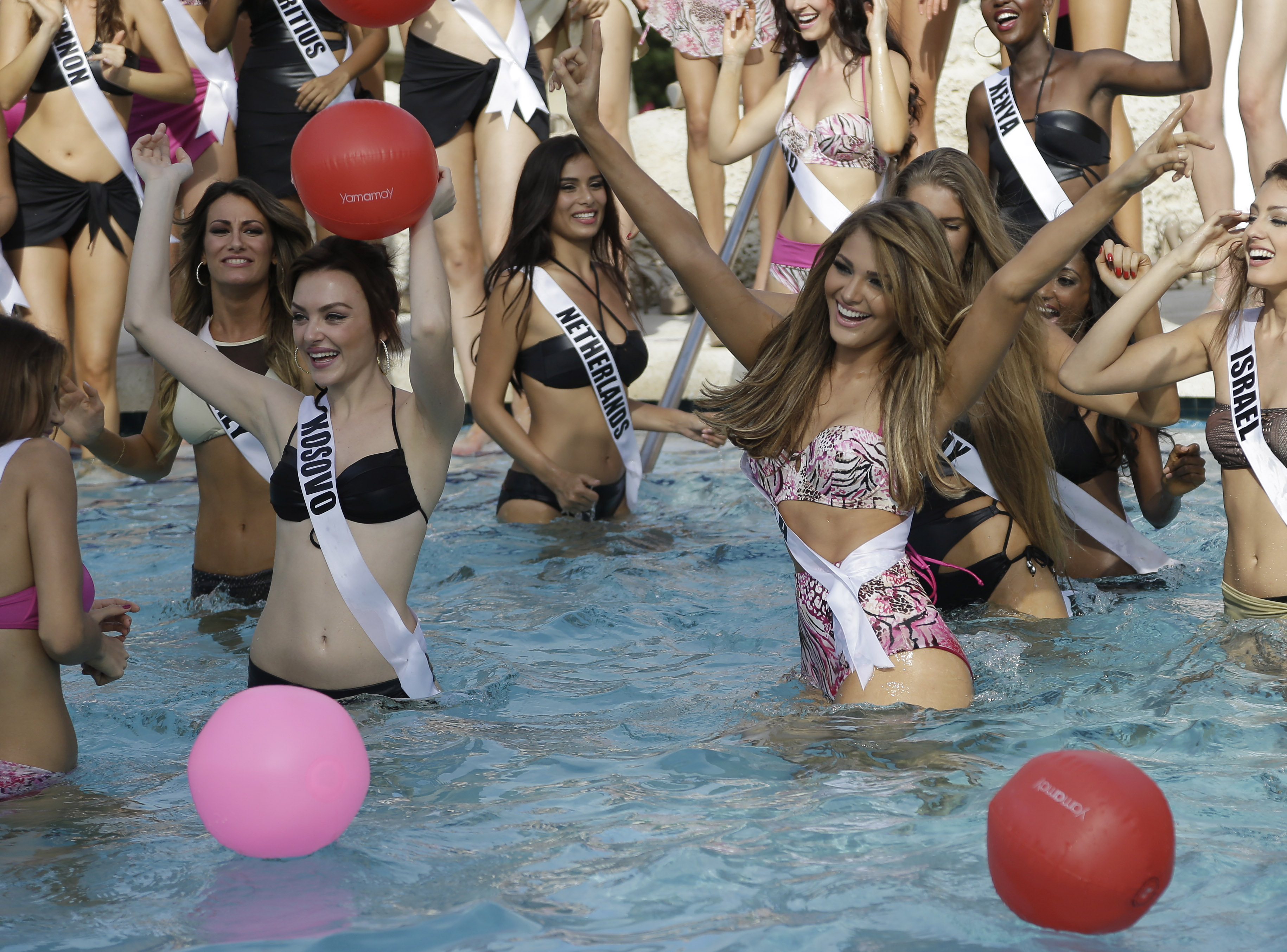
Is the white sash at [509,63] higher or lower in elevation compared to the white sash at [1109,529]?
higher

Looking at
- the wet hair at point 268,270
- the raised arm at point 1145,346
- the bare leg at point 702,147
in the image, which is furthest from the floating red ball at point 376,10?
the bare leg at point 702,147

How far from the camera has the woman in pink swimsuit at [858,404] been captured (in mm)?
3584

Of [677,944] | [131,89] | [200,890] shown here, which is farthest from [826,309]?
[131,89]

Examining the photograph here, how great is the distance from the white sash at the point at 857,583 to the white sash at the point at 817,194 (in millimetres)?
2760

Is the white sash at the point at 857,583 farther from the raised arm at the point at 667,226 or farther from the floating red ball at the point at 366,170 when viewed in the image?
the floating red ball at the point at 366,170

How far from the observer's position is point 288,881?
3.10 metres

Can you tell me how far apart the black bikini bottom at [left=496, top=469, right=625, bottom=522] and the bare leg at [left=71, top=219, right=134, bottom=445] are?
2.40 m

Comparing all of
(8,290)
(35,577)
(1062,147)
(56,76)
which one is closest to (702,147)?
(1062,147)

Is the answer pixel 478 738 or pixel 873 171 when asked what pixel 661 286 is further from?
pixel 478 738

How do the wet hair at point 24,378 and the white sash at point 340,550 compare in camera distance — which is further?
the white sash at point 340,550

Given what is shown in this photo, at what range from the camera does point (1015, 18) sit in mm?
5848

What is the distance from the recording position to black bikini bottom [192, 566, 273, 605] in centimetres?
507

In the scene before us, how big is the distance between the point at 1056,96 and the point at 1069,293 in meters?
1.28

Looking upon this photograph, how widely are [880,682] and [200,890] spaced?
5.41ft
